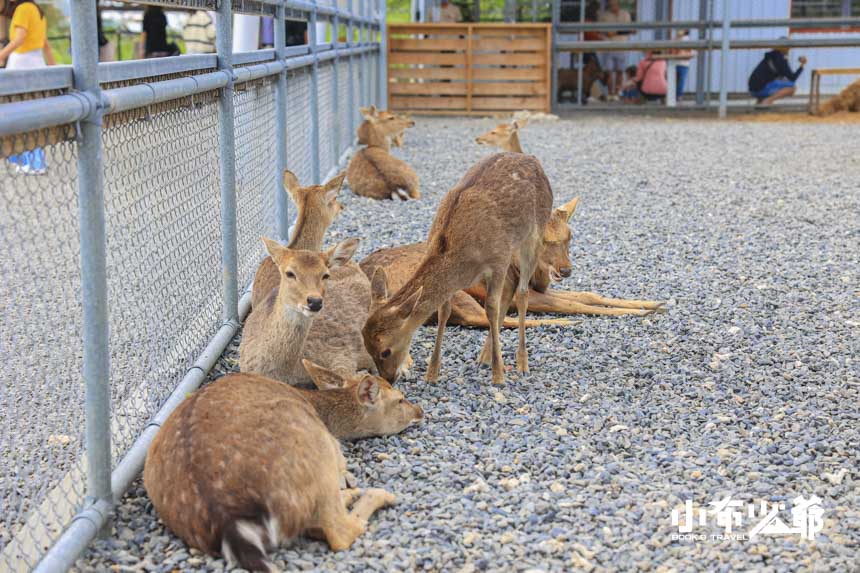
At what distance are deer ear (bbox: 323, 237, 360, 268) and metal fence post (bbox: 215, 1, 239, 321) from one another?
39.8 inches

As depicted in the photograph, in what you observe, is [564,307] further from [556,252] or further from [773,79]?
[773,79]

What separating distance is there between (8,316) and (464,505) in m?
3.22

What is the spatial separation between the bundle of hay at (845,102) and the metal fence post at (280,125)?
15.8 m

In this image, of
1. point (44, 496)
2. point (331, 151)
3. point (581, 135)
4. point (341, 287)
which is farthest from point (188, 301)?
point (581, 135)

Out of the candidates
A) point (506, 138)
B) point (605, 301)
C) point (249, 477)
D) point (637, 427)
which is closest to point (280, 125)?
point (605, 301)

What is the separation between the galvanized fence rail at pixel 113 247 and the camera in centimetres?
333

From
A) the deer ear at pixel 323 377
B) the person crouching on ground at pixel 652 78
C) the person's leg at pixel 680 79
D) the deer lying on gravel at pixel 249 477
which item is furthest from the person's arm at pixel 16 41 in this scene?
the person's leg at pixel 680 79

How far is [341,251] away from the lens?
500 cm

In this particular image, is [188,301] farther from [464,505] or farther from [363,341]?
[464,505]

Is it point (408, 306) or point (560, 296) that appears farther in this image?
point (560, 296)

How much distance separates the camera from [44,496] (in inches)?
151

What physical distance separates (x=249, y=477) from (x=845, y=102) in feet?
65.9

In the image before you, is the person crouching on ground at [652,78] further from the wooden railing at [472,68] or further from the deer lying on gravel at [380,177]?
the deer lying on gravel at [380,177]

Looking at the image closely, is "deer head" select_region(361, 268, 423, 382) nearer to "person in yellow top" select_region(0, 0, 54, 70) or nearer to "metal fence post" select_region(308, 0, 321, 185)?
"metal fence post" select_region(308, 0, 321, 185)
